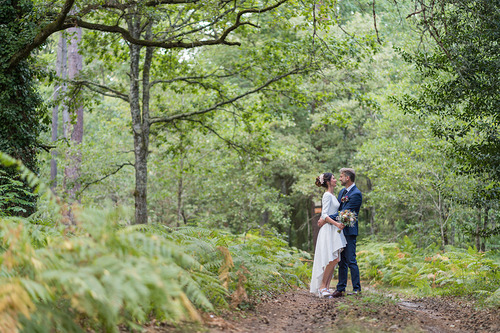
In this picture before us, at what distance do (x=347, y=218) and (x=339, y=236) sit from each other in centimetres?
38

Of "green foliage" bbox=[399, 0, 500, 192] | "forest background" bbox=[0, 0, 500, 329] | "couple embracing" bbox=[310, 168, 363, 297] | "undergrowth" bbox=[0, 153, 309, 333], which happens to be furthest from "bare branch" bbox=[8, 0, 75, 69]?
"green foliage" bbox=[399, 0, 500, 192]

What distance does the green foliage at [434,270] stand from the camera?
8.84 m

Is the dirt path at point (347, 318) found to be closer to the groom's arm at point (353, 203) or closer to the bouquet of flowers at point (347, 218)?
the bouquet of flowers at point (347, 218)

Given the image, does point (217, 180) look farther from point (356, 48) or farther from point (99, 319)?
point (99, 319)

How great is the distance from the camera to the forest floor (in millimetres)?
4637

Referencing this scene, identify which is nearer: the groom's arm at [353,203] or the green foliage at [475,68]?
the green foliage at [475,68]

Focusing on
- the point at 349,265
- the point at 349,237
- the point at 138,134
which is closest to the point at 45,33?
the point at 138,134

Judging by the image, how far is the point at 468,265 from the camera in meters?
9.96

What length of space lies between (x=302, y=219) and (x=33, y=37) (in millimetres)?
24949

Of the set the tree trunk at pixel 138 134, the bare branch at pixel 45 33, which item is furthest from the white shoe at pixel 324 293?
the bare branch at pixel 45 33

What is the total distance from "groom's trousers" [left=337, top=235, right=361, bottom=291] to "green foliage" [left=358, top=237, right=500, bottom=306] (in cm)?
206

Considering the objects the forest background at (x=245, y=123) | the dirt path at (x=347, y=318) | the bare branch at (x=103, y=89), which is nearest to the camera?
the dirt path at (x=347, y=318)

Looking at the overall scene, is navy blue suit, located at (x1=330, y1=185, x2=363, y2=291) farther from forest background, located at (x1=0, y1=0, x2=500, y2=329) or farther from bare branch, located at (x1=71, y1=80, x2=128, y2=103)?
bare branch, located at (x1=71, y1=80, x2=128, y2=103)

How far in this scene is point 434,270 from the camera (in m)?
11.1
